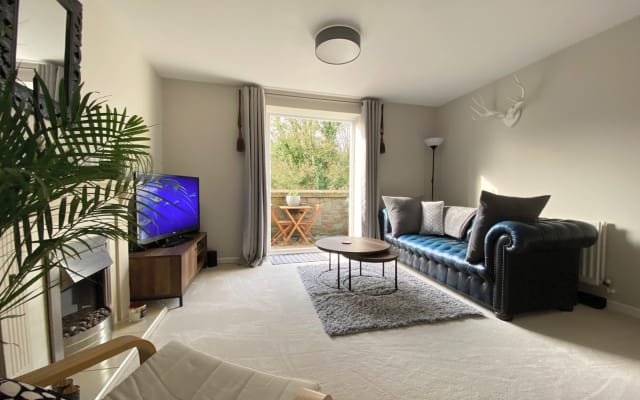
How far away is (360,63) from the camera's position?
9.12ft

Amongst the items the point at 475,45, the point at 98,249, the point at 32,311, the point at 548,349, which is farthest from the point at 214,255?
the point at 475,45

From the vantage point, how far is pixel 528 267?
1989mm

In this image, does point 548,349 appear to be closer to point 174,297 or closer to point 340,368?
point 340,368

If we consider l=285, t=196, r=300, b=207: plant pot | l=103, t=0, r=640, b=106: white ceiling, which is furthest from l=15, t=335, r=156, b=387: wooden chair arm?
l=285, t=196, r=300, b=207: plant pot

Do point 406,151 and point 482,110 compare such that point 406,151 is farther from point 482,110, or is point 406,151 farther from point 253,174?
point 253,174

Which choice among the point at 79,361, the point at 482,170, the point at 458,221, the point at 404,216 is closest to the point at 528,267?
the point at 458,221

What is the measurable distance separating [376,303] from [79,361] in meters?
1.90

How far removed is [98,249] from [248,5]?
1.96m

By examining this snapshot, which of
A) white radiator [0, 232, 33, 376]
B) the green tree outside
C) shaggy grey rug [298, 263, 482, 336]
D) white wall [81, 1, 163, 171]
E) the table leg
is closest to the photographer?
white radiator [0, 232, 33, 376]

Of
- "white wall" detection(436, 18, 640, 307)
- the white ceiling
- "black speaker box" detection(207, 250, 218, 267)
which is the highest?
the white ceiling

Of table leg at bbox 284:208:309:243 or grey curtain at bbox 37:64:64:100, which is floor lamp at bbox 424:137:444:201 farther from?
grey curtain at bbox 37:64:64:100

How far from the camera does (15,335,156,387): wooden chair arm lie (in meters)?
0.75

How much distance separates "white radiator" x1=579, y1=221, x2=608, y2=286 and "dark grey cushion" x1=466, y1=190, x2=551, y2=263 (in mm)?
560

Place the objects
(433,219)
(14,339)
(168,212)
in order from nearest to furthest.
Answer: (14,339)
(168,212)
(433,219)
